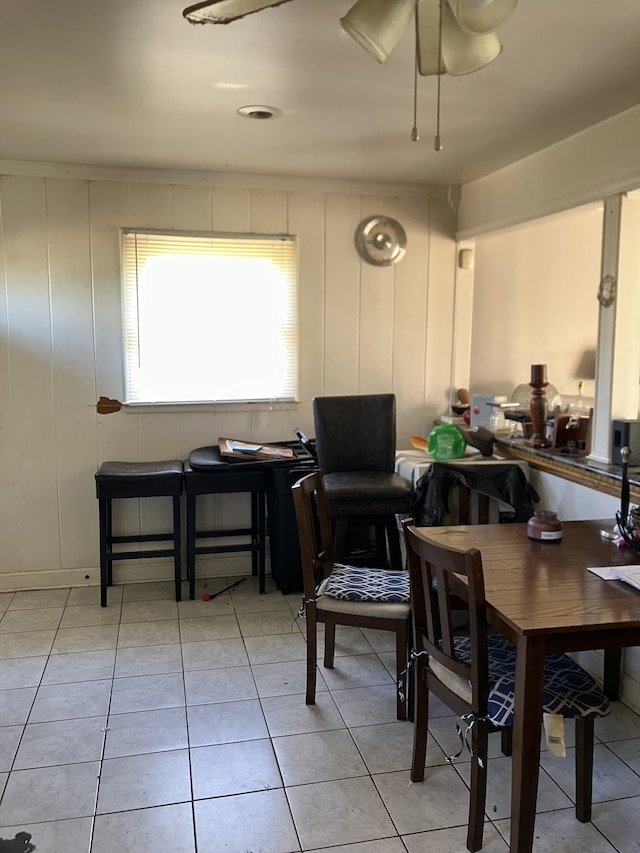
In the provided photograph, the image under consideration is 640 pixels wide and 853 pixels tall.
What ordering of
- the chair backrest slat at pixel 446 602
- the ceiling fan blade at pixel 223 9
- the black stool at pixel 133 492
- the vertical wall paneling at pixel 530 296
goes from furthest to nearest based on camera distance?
the vertical wall paneling at pixel 530 296
the black stool at pixel 133 492
the chair backrest slat at pixel 446 602
the ceiling fan blade at pixel 223 9

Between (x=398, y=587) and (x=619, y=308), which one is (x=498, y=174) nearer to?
(x=619, y=308)

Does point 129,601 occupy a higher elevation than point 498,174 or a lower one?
lower

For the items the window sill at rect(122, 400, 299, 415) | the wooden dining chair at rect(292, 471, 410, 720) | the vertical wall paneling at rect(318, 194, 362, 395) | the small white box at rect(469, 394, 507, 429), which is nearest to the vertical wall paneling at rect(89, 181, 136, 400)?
the window sill at rect(122, 400, 299, 415)

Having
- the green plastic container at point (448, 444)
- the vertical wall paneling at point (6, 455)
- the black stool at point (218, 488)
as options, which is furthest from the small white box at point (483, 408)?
the vertical wall paneling at point (6, 455)

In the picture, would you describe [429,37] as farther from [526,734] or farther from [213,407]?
[213,407]

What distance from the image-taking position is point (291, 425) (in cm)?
430

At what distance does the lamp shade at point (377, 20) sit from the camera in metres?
1.76

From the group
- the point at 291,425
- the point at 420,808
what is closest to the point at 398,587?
the point at 420,808

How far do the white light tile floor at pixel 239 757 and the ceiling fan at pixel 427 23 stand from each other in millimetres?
2158

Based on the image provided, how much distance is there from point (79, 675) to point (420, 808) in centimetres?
159

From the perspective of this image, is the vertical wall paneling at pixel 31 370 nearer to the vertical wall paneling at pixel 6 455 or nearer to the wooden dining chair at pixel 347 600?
the vertical wall paneling at pixel 6 455

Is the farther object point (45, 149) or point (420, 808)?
point (45, 149)

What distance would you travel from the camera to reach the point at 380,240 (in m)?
4.25

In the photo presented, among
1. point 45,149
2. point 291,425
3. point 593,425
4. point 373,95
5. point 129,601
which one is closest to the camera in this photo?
point 373,95
